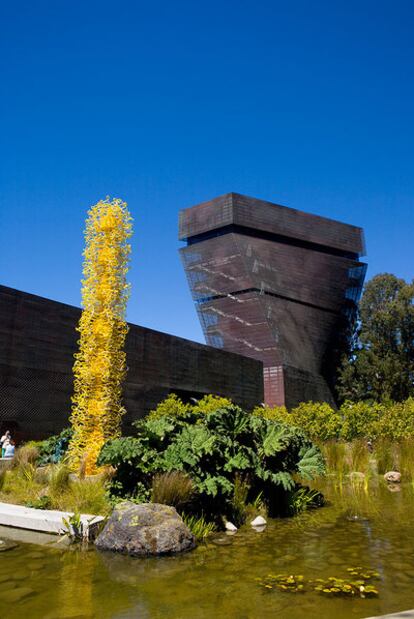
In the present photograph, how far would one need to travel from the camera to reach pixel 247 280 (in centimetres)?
6038

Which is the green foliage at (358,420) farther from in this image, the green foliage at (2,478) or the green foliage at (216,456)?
the green foliage at (2,478)

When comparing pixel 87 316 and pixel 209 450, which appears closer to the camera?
Result: pixel 209 450

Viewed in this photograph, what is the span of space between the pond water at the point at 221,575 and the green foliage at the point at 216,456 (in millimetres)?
852

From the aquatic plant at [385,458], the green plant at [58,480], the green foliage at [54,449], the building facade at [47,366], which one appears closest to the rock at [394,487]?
the aquatic plant at [385,458]

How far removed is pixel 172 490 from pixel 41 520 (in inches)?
73.9

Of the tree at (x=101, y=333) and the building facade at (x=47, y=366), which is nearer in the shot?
the tree at (x=101, y=333)

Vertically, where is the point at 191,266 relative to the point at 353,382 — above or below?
above

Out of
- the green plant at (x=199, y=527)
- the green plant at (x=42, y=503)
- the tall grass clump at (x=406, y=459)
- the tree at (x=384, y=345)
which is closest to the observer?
the green plant at (x=199, y=527)

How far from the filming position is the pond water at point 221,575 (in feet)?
13.5

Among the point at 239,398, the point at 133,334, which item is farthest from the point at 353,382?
the point at 133,334

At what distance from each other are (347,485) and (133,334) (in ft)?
60.8

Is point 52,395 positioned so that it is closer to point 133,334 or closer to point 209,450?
point 133,334

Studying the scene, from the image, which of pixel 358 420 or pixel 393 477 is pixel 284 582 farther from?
pixel 358 420

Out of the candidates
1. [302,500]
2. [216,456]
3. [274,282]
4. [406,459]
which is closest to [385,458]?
[406,459]
